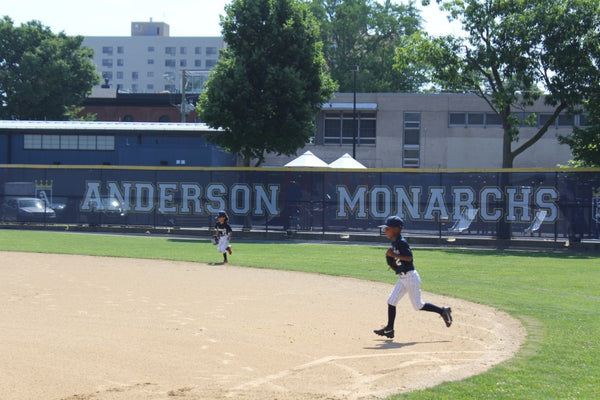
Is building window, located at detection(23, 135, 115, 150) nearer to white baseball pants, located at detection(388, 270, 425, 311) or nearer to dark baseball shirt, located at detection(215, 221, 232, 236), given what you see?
dark baseball shirt, located at detection(215, 221, 232, 236)

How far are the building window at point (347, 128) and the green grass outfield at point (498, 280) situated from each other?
29022 mm

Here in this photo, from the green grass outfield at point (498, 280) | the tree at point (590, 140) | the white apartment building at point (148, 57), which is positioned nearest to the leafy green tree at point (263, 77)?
the green grass outfield at point (498, 280)

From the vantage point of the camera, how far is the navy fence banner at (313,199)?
30250 millimetres

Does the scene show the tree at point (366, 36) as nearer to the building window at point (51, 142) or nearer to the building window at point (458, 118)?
the building window at point (458, 118)

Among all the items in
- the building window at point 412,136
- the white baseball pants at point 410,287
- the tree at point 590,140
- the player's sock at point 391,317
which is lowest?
the player's sock at point 391,317

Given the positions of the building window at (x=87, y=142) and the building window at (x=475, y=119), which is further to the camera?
the building window at (x=475, y=119)

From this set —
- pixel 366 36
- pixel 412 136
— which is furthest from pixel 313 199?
pixel 366 36

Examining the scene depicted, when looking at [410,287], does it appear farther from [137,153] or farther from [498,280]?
[137,153]

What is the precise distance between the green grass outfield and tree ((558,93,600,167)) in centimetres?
702

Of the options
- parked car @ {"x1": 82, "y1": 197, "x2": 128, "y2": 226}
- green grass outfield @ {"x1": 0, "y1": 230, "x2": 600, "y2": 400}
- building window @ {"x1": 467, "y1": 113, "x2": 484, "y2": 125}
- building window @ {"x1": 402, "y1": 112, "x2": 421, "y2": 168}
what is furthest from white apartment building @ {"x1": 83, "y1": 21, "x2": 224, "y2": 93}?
green grass outfield @ {"x1": 0, "y1": 230, "x2": 600, "y2": 400}

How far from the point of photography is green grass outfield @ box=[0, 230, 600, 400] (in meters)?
8.39

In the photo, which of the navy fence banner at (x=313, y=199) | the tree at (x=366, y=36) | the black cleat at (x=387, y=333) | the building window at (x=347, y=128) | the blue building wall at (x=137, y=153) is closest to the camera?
the black cleat at (x=387, y=333)

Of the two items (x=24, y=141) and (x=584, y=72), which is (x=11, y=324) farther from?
(x=24, y=141)

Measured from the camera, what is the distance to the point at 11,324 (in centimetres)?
1178
